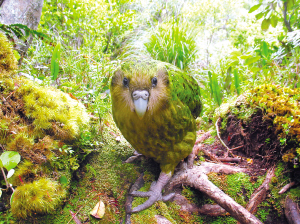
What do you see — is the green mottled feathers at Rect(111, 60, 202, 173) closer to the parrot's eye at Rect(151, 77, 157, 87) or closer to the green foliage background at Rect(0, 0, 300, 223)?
the parrot's eye at Rect(151, 77, 157, 87)

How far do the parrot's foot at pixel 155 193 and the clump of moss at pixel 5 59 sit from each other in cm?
167

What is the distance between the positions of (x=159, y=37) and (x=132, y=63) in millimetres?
3408

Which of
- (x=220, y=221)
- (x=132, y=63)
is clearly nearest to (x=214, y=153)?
(x=220, y=221)

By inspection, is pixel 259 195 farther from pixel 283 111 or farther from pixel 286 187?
pixel 283 111

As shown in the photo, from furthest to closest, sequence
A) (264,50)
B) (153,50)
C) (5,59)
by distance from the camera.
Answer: (153,50)
(264,50)
(5,59)

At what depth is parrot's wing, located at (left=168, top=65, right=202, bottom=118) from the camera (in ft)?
6.17

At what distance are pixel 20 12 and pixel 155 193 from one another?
2670 mm

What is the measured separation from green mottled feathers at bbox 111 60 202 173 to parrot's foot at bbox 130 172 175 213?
96 mm

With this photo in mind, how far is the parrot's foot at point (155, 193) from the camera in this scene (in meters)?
1.88

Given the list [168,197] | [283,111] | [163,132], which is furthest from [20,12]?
[283,111]

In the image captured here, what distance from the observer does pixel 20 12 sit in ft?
7.67

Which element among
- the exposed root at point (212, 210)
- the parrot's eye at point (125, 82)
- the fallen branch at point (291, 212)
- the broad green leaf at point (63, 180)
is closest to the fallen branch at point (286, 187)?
the fallen branch at point (291, 212)

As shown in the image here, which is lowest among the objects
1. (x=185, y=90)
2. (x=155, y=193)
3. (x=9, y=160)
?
(x=155, y=193)

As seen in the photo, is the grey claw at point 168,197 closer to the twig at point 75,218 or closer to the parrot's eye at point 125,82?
the twig at point 75,218
